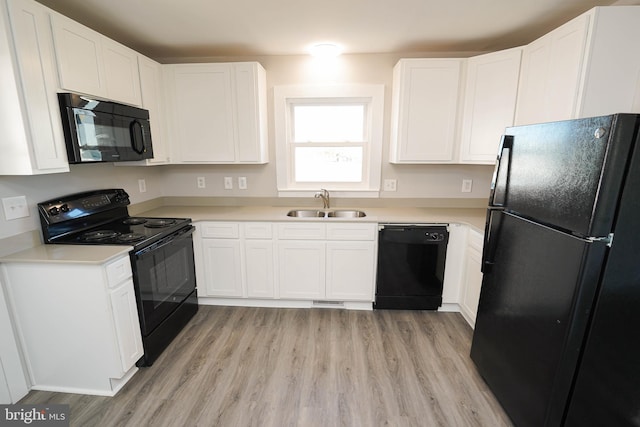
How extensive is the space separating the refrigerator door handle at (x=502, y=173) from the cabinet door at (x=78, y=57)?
260 cm

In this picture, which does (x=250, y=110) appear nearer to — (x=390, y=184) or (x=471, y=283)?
(x=390, y=184)

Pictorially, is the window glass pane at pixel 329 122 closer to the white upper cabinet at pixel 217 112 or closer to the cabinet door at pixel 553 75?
the white upper cabinet at pixel 217 112

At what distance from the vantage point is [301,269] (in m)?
2.68

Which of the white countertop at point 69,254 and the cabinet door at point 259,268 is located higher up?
the white countertop at point 69,254

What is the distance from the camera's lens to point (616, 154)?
1.07 meters

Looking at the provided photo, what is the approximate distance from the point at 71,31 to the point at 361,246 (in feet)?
8.24

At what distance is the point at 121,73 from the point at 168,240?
4.34 feet

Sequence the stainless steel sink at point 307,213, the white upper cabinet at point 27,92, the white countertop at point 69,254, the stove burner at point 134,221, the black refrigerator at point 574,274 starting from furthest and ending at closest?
the stainless steel sink at point 307,213 < the stove burner at point 134,221 < the white countertop at point 69,254 < the white upper cabinet at point 27,92 < the black refrigerator at point 574,274

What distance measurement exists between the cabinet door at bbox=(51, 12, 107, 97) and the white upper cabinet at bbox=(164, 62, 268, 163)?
75 cm

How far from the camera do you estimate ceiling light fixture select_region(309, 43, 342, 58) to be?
8.35 ft

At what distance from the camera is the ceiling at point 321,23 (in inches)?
73.7

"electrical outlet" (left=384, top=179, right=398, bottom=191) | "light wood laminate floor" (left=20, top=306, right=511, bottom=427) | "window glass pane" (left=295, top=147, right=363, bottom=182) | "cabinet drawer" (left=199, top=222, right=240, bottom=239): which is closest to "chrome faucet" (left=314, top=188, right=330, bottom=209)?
"window glass pane" (left=295, top=147, right=363, bottom=182)

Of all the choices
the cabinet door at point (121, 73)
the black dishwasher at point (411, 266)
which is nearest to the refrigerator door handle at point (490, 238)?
the black dishwasher at point (411, 266)

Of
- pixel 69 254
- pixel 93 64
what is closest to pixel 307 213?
pixel 69 254
